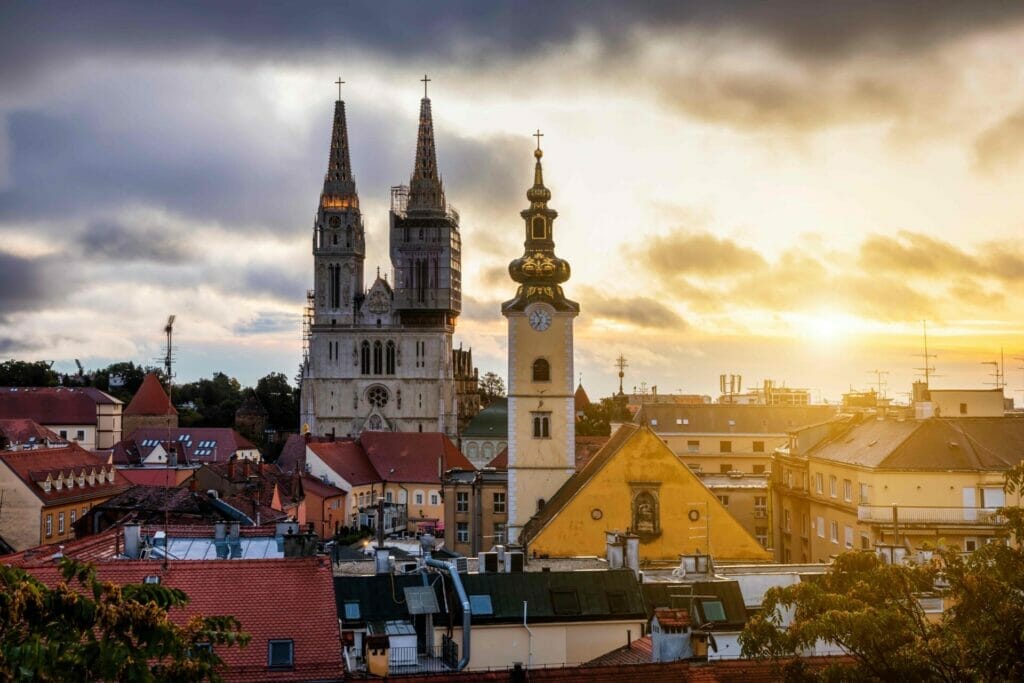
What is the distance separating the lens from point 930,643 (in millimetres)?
15102

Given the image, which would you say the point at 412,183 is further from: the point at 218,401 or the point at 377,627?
the point at 377,627

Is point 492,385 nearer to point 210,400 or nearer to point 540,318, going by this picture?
point 210,400

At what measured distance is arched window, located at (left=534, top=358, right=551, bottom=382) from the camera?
4966cm

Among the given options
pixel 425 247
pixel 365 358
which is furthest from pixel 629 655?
pixel 425 247

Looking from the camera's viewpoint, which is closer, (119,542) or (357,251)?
(119,542)

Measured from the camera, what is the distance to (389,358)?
425 feet

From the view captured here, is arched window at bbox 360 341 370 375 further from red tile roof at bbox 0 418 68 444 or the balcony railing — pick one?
the balcony railing

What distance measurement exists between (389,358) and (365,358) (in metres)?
2.69

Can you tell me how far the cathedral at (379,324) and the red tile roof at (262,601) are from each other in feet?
333

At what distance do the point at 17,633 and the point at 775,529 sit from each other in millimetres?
42836

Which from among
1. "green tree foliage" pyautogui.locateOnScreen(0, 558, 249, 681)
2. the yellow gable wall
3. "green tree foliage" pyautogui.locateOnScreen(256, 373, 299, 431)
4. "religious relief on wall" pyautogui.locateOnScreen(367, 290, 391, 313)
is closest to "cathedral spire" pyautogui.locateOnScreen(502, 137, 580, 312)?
the yellow gable wall

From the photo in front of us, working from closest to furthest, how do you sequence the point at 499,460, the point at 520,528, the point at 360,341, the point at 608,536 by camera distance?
the point at 608,536
the point at 520,528
the point at 499,460
the point at 360,341

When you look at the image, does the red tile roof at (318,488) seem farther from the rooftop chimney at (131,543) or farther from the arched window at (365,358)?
the arched window at (365,358)

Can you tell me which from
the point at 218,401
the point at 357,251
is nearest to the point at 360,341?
the point at 357,251
